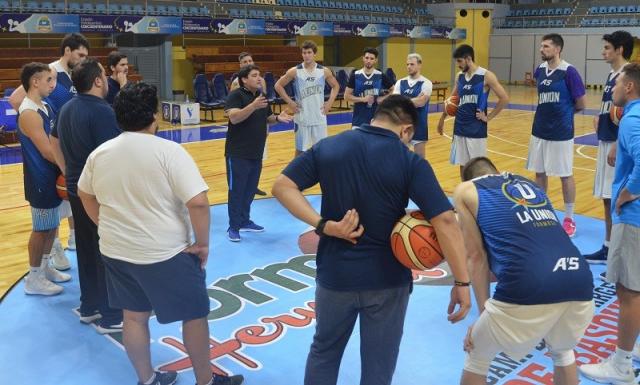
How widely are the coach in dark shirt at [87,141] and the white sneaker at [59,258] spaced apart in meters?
1.36

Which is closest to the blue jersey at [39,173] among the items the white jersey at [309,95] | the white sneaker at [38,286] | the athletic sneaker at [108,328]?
the white sneaker at [38,286]

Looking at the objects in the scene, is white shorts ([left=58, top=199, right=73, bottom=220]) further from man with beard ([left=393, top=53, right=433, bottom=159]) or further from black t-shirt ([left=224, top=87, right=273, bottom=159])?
man with beard ([left=393, top=53, right=433, bottom=159])

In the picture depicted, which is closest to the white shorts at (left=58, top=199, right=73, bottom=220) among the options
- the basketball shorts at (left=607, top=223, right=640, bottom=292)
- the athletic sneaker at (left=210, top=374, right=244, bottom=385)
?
the athletic sneaker at (left=210, top=374, right=244, bottom=385)

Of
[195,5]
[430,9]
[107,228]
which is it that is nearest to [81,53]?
[107,228]

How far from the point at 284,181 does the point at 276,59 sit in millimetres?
19555

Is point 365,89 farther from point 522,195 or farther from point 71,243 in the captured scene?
point 522,195

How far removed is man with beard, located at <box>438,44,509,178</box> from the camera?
711 centimetres

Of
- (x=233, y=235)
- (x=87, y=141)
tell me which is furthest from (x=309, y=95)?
(x=87, y=141)

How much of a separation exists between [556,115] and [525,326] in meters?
4.35

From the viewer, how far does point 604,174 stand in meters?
5.93

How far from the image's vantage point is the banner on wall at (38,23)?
51.1 feet

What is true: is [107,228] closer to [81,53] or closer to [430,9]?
[81,53]

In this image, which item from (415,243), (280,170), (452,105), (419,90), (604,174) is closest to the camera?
(415,243)

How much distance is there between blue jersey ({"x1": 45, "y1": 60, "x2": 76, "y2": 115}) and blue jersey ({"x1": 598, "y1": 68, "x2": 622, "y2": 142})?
480 cm
